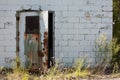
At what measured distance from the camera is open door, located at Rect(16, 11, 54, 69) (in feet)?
36.5

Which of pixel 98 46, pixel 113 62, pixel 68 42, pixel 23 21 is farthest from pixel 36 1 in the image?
pixel 113 62

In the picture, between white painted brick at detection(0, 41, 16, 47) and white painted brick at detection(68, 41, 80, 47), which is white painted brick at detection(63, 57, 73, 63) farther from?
white painted brick at detection(0, 41, 16, 47)

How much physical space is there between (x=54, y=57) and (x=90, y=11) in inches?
74.4

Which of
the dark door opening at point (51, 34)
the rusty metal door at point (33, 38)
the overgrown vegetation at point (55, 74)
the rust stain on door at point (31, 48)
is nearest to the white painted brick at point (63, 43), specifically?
the dark door opening at point (51, 34)

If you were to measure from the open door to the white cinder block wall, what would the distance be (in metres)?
0.21

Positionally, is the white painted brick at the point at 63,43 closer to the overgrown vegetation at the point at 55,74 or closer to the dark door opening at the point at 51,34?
the dark door opening at the point at 51,34

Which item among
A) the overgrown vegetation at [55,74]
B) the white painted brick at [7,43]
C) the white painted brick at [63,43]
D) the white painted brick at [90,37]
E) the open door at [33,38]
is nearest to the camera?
the overgrown vegetation at [55,74]

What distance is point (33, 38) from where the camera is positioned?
36.6ft

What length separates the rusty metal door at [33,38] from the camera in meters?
11.1

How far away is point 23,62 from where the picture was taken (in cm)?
1123

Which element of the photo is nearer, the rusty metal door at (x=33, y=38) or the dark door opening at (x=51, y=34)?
the rusty metal door at (x=33, y=38)

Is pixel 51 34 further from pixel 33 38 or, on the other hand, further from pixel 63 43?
pixel 33 38

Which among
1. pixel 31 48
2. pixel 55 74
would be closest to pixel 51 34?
pixel 31 48

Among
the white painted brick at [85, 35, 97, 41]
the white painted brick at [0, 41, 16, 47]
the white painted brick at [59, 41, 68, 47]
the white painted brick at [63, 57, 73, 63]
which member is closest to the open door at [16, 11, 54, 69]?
the white painted brick at [0, 41, 16, 47]
